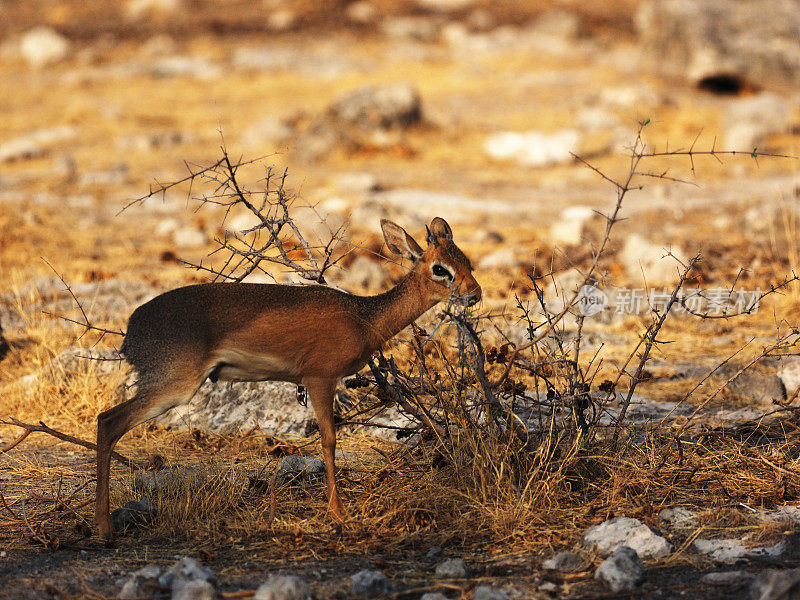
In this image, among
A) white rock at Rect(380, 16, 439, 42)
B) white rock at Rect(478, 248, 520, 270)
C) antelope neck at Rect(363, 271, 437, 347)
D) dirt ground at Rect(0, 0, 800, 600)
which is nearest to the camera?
dirt ground at Rect(0, 0, 800, 600)

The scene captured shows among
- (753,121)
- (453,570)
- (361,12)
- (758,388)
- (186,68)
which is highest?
(361,12)

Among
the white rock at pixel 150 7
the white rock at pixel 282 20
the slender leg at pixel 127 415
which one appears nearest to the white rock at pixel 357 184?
the slender leg at pixel 127 415

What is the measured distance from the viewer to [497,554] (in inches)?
152

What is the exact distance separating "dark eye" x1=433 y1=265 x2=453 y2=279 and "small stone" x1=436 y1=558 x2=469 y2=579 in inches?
49.4

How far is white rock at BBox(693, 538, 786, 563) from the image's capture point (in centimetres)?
377

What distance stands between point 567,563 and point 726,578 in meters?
0.60

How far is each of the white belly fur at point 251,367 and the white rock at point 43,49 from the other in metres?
28.5

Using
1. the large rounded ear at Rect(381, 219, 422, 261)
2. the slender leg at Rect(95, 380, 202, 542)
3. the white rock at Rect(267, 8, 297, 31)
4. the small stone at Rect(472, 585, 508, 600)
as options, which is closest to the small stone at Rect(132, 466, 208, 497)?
the slender leg at Rect(95, 380, 202, 542)

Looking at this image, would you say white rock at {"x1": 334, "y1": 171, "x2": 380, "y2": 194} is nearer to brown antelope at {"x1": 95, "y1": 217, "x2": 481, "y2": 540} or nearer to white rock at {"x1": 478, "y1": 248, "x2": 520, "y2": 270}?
white rock at {"x1": 478, "y1": 248, "x2": 520, "y2": 270}

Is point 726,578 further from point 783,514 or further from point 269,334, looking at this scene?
point 269,334

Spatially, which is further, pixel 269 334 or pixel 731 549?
pixel 269 334

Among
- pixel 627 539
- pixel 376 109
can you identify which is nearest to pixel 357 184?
pixel 376 109

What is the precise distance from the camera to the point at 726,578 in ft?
11.5

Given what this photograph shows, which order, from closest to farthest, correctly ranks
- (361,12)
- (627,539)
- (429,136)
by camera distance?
(627,539) < (429,136) < (361,12)
